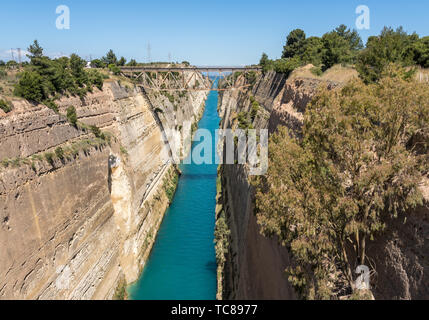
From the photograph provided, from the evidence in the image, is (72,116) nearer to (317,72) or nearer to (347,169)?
(347,169)

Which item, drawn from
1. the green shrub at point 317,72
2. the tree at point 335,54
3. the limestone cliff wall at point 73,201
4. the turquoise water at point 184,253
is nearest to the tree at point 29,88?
the limestone cliff wall at point 73,201

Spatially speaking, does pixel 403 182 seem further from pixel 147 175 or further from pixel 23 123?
pixel 147 175

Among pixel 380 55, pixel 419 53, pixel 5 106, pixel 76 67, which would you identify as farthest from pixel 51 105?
pixel 419 53

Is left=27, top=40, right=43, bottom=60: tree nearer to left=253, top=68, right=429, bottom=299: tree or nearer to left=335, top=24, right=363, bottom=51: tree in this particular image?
left=253, top=68, right=429, bottom=299: tree

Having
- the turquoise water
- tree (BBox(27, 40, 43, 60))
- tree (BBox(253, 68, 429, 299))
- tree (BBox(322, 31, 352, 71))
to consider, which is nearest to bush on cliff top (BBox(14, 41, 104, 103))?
tree (BBox(27, 40, 43, 60))

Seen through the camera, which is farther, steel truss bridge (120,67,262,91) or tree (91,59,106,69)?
tree (91,59,106,69)

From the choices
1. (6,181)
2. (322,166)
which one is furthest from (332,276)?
(6,181)

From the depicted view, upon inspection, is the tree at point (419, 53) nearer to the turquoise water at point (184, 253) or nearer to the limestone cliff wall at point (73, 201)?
the limestone cliff wall at point (73, 201)
